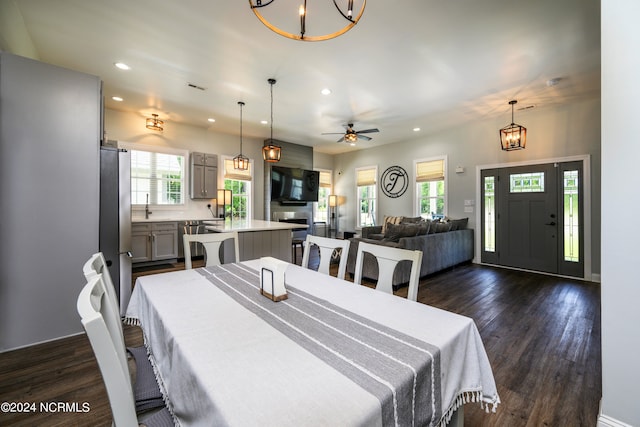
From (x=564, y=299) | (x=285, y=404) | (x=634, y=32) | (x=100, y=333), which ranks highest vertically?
(x=634, y=32)

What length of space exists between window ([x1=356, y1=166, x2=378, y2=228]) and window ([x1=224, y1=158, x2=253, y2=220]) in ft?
11.3

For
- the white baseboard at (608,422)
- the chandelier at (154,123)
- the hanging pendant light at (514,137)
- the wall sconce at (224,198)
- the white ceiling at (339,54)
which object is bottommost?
the white baseboard at (608,422)

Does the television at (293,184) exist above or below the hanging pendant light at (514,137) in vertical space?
below

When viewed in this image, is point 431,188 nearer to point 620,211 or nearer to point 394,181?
point 394,181

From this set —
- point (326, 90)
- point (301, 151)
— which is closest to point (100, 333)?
point (326, 90)

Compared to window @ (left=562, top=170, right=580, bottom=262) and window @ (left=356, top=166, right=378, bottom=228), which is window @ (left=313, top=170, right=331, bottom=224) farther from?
window @ (left=562, top=170, right=580, bottom=262)

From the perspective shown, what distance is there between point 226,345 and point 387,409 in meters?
0.58

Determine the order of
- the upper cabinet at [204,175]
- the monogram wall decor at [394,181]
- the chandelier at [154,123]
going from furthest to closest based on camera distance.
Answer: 1. the monogram wall decor at [394,181]
2. the upper cabinet at [204,175]
3. the chandelier at [154,123]

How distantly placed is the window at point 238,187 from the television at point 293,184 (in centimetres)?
67

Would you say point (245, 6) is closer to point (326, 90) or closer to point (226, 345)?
point (326, 90)

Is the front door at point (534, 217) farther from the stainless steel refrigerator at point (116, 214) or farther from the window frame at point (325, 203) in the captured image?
the stainless steel refrigerator at point (116, 214)

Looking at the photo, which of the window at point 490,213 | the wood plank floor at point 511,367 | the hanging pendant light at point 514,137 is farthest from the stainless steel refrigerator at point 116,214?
the window at point 490,213

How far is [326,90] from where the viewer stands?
4262 mm

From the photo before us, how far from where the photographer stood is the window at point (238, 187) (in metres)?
6.82
